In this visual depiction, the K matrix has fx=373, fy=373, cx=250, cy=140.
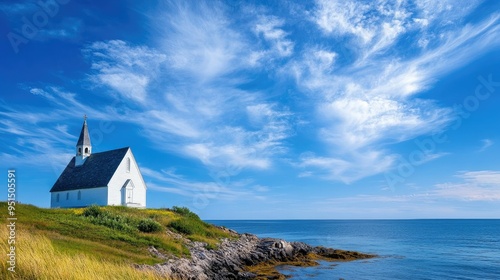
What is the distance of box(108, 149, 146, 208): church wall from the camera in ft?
181

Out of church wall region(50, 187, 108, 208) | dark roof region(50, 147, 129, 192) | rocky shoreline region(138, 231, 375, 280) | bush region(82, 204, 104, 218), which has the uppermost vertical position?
dark roof region(50, 147, 129, 192)

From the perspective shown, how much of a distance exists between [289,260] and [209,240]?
402 inches

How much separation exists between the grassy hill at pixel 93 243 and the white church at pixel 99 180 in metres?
9.57

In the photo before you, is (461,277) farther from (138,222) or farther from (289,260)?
(138,222)

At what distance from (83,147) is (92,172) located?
657 centimetres

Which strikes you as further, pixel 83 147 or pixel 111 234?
pixel 83 147

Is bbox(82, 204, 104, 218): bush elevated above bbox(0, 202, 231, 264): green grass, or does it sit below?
above

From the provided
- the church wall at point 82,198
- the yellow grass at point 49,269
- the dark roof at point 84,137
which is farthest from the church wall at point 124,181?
the yellow grass at point 49,269

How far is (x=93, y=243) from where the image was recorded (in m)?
25.3

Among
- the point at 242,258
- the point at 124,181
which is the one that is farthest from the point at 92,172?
the point at 242,258

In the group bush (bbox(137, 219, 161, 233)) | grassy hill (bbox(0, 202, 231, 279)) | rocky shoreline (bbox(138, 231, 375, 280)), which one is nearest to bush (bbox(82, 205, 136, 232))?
grassy hill (bbox(0, 202, 231, 279))

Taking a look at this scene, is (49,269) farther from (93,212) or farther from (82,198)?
(82,198)

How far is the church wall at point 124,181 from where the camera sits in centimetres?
5527

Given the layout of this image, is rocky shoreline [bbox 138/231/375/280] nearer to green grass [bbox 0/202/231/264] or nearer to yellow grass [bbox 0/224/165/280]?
green grass [bbox 0/202/231/264]
